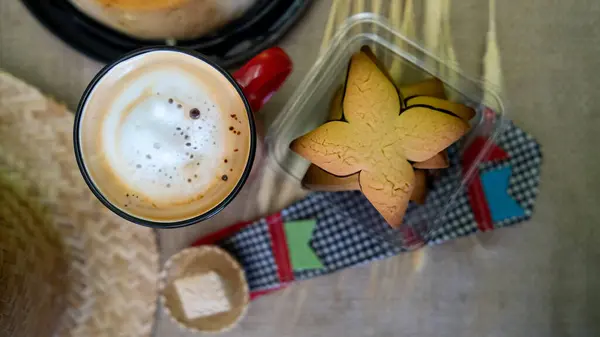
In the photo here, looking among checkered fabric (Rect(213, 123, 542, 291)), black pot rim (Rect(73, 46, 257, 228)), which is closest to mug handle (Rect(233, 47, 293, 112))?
black pot rim (Rect(73, 46, 257, 228))

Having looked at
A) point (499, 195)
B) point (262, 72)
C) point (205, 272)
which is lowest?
point (205, 272)

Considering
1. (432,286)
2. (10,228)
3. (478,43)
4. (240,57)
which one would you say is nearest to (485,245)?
(432,286)

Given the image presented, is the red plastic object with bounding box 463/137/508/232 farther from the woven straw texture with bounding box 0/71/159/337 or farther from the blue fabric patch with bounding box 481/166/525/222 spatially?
the woven straw texture with bounding box 0/71/159/337

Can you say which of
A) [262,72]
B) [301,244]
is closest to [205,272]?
[301,244]

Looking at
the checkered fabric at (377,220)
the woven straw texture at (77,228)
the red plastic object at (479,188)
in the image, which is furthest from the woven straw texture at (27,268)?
the red plastic object at (479,188)

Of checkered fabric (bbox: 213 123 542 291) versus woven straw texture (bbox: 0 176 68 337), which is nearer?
woven straw texture (bbox: 0 176 68 337)

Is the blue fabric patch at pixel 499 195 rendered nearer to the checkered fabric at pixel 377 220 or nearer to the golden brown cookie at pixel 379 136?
the checkered fabric at pixel 377 220

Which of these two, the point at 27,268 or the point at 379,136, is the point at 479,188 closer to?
the point at 379,136
